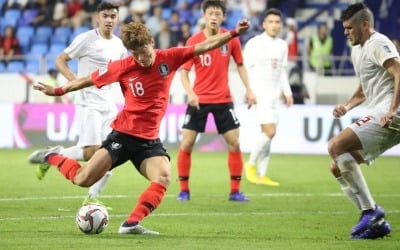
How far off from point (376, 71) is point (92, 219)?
2879 mm

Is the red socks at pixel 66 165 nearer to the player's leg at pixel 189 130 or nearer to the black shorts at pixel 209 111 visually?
the player's leg at pixel 189 130

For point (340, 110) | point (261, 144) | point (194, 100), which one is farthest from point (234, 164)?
point (340, 110)

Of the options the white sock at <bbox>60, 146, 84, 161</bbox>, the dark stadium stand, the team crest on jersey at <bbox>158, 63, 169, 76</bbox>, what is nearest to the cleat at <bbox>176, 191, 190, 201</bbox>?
the white sock at <bbox>60, 146, 84, 161</bbox>

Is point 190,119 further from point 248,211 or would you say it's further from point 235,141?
point 248,211

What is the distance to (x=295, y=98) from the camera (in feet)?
75.4

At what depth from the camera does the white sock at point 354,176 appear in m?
9.41

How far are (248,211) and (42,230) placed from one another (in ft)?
9.37

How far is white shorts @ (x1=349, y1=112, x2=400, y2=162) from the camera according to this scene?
938 cm

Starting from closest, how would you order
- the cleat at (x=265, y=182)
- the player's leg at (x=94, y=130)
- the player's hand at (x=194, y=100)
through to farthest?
the player's leg at (x=94, y=130), the player's hand at (x=194, y=100), the cleat at (x=265, y=182)

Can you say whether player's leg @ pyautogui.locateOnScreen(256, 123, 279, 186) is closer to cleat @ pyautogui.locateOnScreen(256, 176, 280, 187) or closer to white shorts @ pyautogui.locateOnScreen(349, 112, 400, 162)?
cleat @ pyautogui.locateOnScreen(256, 176, 280, 187)

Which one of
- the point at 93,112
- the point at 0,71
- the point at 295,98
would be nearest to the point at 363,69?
the point at 93,112

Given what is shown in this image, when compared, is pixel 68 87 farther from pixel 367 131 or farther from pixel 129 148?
pixel 367 131

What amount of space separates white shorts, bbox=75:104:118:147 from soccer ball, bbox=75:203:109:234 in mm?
2606

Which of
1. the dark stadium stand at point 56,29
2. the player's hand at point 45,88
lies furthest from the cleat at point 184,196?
the dark stadium stand at point 56,29
